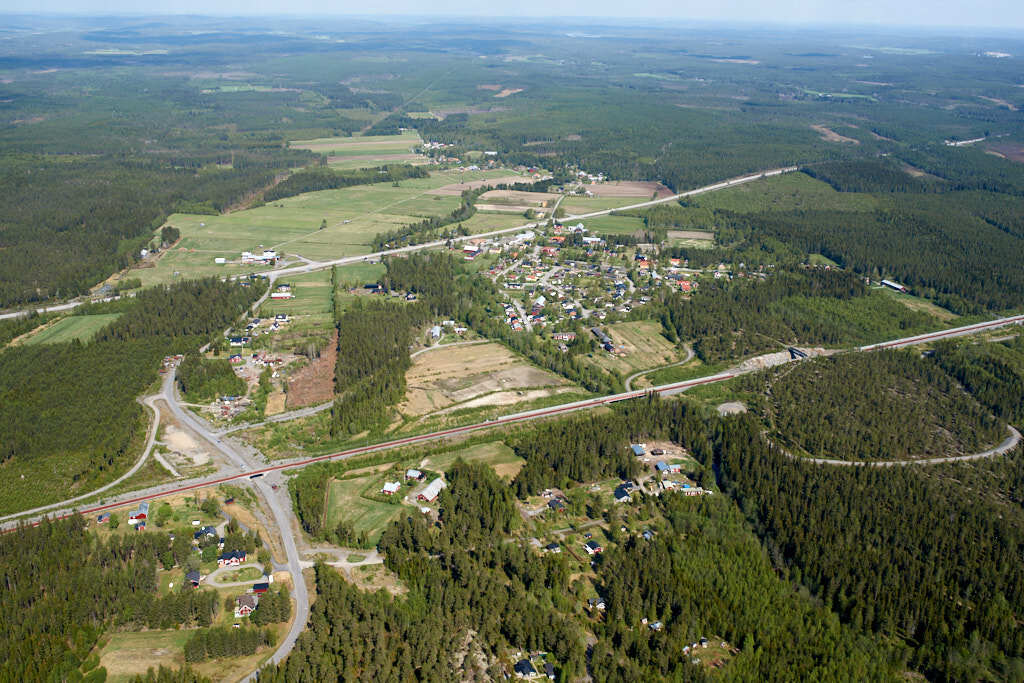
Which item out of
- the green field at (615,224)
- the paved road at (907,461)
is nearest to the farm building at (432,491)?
the paved road at (907,461)

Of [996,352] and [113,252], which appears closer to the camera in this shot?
[996,352]

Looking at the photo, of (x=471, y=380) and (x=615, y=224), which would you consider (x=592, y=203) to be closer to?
(x=615, y=224)

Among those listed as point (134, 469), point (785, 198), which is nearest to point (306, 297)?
point (134, 469)

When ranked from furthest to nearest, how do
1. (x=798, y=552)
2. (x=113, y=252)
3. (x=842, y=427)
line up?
(x=113, y=252) < (x=842, y=427) < (x=798, y=552)

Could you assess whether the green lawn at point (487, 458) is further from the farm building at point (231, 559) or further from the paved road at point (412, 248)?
the paved road at point (412, 248)

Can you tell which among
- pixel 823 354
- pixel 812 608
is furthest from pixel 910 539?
pixel 823 354

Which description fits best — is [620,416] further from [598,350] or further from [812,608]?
[812,608]

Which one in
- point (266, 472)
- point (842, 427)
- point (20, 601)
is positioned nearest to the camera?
point (20, 601)
